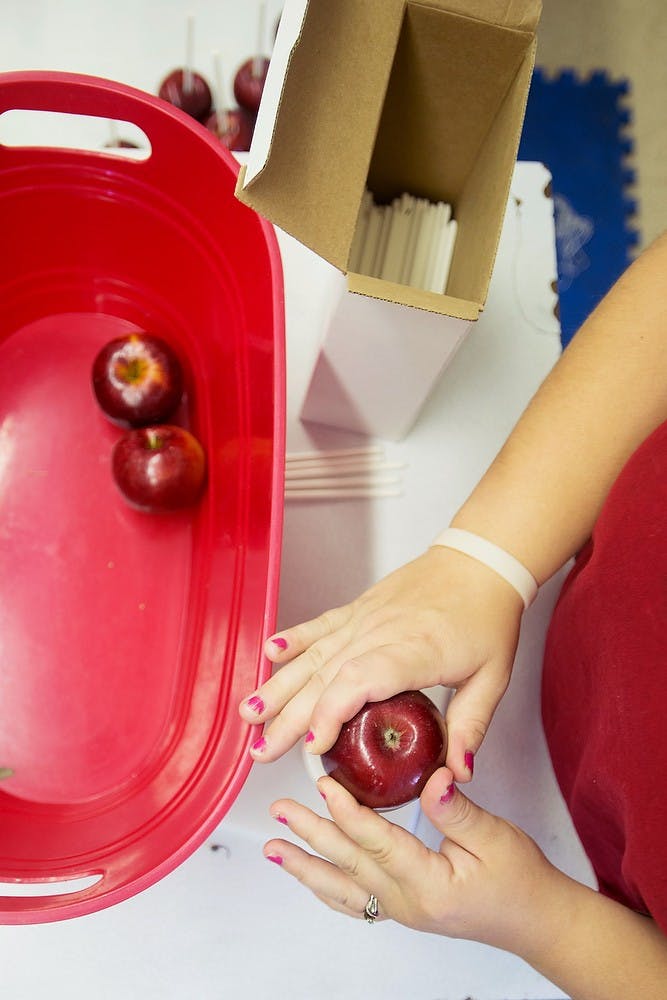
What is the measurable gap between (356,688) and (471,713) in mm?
92

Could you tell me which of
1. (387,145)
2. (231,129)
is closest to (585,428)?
(387,145)

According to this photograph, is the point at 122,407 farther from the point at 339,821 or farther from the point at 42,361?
the point at 339,821

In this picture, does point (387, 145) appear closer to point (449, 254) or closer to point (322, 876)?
point (449, 254)

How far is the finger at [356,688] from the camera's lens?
18.8 inches

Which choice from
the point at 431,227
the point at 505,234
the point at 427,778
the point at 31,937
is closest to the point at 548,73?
the point at 505,234

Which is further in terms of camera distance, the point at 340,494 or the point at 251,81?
the point at 251,81

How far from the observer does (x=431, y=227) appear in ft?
2.26

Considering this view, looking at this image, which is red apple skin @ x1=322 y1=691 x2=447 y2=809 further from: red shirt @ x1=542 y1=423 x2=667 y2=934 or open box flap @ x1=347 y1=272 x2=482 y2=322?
open box flap @ x1=347 y1=272 x2=482 y2=322

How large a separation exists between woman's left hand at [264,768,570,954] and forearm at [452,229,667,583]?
18cm

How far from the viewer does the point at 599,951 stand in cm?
48

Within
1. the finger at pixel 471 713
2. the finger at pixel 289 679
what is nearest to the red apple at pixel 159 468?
the finger at pixel 289 679

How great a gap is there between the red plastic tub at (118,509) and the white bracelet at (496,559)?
5.5 inches

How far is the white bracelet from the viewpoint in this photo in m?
0.55

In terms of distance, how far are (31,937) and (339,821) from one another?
1.01ft
